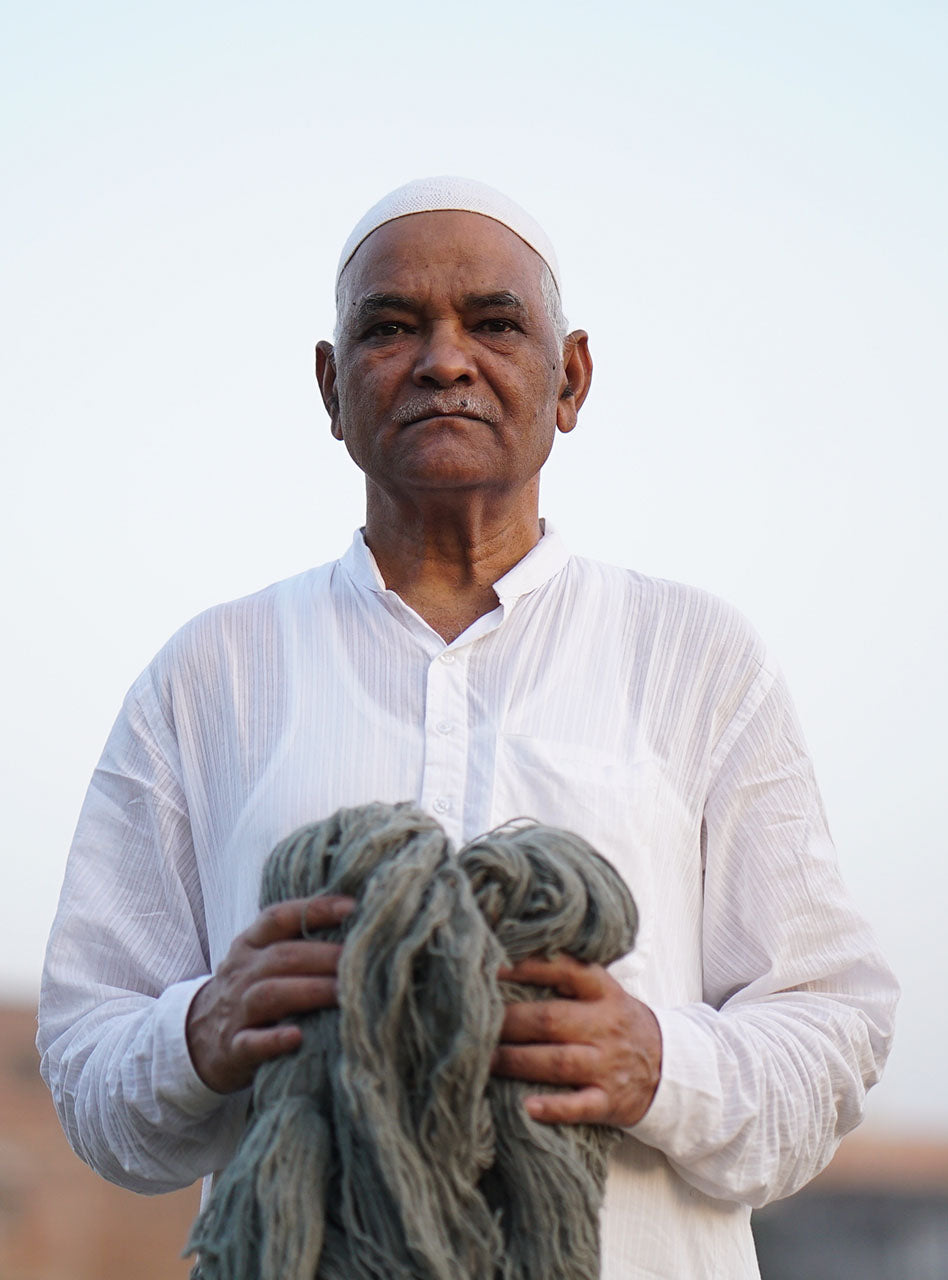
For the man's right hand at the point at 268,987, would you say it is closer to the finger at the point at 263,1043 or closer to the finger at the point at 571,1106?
the finger at the point at 263,1043

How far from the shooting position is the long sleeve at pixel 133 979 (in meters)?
2.02

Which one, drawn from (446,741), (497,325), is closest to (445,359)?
(497,325)

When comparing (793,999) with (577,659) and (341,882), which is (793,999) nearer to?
(577,659)

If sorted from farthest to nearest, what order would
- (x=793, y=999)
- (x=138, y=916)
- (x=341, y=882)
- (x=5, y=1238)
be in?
1. (x=5, y=1238)
2. (x=138, y=916)
3. (x=793, y=999)
4. (x=341, y=882)

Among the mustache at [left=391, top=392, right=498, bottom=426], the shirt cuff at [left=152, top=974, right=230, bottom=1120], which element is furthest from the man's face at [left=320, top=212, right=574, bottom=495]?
the shirt cuff at [left=152, top=974, right=230, bottom=1120]

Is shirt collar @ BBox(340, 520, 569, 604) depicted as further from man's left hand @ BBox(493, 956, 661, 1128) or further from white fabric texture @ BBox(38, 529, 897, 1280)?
man's left hand @ BBox(493, 956, 661, 1128)

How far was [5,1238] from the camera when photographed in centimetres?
1873

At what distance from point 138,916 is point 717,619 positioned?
3.23 feet

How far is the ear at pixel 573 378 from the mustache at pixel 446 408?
31 centimetres

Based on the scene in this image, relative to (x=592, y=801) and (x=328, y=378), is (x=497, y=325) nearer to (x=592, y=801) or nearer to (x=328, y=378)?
(x=328, y=378)

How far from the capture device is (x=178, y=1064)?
194 cm

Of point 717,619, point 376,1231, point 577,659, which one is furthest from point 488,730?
point 376,1231

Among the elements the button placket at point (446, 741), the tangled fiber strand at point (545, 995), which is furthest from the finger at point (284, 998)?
the button placket at point (446, 741)

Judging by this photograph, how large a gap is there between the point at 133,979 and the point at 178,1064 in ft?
1.19
